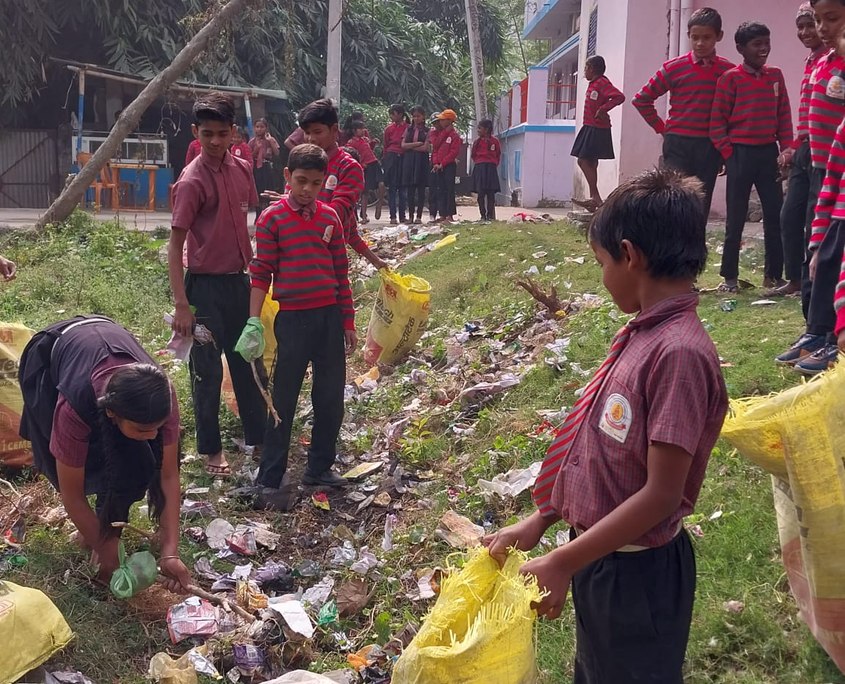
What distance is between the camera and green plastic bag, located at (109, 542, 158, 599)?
3.04 metres


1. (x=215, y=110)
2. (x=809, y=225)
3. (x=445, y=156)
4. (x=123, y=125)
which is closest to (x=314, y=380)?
(x=215, y=110)

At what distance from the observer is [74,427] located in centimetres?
301

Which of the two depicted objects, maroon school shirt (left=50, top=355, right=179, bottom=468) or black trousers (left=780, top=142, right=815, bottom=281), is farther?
black trousers (left=780, top=142, right=815, bottom=281)

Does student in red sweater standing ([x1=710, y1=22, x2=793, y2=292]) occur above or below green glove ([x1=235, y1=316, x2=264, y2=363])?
above

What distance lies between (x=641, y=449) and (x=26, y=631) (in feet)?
6.29

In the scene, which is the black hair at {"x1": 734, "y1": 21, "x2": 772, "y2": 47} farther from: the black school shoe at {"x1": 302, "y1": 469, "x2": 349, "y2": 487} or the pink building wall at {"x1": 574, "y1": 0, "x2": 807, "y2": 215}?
the pink building wall at {"x1": 574, "y1": 0, "x2": 807, "y2": 215}

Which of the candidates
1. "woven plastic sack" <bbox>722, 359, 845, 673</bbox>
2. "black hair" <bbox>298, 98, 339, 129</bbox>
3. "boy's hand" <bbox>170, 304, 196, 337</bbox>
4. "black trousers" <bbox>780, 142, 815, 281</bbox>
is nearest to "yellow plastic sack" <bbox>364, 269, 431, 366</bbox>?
"black hair" <bbox>298, 98, 339, 129</bbox>


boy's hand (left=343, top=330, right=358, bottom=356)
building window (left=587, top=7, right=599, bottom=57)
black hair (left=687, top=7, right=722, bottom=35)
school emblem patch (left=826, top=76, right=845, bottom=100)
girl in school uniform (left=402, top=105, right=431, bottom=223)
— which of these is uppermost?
building window (left=587, top=7, right=599, bottom=57)

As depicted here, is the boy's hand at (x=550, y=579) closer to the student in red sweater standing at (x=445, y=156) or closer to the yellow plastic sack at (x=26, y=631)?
the yellow plastic sack at (x=26, y=631)

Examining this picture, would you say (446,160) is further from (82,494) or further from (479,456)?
(82,494)

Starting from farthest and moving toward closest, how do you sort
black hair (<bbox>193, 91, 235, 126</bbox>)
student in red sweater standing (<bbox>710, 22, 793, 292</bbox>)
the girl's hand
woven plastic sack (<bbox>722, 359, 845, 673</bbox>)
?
student in red sweater standing (<bbox>710, 22, 793, 292</bbox>) → black hair (<bbox>193, 91, 235, 126</bbox>) → the girl's hand → woven plastic sack (<bbox>722, 359, 845, 673</bbox>)

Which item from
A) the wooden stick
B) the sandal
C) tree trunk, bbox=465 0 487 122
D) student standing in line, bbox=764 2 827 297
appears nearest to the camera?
the wooden stick

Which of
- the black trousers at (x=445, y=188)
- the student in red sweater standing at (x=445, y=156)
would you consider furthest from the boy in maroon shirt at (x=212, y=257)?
the black trousers at (x=445, y=188)

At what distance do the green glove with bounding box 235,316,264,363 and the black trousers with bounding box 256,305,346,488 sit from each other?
0.50 feet
